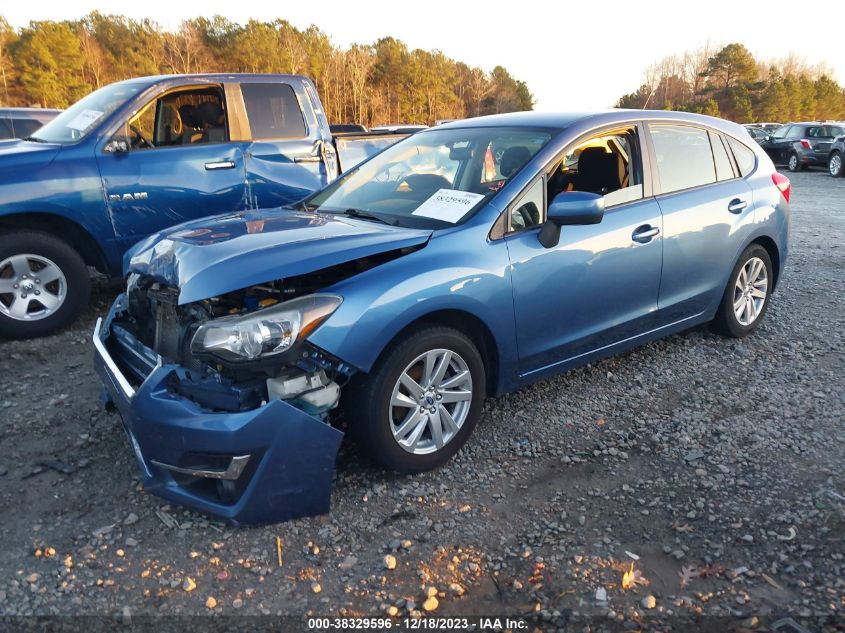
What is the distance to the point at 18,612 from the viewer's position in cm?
237

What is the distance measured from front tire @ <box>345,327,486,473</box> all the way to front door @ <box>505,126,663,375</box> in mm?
406

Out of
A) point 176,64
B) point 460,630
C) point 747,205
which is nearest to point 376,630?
point 460,630

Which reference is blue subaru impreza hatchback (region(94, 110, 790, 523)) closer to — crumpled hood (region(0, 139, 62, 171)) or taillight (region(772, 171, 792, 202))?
taillight (region(772, 171, 792, 202))

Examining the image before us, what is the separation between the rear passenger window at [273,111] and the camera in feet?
20.3

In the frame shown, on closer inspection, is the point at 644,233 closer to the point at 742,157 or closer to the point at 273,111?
the point at 742,157

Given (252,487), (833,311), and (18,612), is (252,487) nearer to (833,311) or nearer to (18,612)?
(18,612)

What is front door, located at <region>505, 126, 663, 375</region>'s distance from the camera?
3.47 metres

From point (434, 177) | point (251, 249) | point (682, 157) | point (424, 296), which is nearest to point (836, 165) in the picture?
point (682, 157)

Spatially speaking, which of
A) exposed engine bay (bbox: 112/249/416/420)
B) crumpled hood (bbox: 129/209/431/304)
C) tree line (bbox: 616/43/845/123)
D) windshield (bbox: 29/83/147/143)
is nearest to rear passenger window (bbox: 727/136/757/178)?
crumpled hood (bbox: 129/209/431/304)

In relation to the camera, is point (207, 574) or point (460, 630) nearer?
point (460, 630)

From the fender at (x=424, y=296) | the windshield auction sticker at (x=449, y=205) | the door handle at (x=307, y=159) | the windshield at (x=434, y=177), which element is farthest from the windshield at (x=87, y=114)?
the fender at (x=424, y=296)

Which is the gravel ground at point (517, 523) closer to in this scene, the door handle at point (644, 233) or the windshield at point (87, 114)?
the door handle at point (644, 233)

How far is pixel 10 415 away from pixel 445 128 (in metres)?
→ 3.25

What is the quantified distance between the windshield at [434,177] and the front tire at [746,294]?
81.0 inches
